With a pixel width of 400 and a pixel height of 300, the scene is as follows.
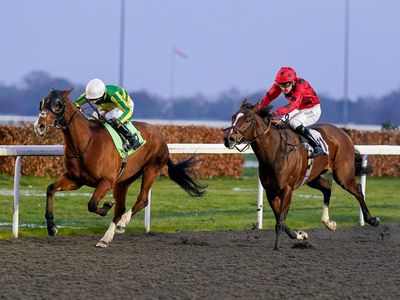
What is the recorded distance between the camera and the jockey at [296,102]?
900 cm

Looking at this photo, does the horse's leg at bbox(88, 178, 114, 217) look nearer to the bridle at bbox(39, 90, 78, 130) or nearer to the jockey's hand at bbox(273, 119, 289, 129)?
the bridle at bbox(39, 90, 78, 130)

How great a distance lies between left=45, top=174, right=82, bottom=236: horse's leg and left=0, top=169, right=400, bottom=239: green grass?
3.10ft

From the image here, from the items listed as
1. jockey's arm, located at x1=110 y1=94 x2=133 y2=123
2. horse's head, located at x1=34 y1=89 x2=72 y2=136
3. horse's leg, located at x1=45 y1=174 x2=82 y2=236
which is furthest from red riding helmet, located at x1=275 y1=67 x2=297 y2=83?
horse's leg, located at x1=45 y1=174 x2=82 y2=236

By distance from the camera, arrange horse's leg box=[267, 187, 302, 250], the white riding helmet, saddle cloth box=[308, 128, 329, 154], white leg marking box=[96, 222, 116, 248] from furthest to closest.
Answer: saddle cloth box=[308, 128, 329, 154] < the white riding helmet < horse's leg box=[267, 187, 302, 250] < white leg marking box=[96, 222, 116, 248]

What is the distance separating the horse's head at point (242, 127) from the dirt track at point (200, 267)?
952 millimetres

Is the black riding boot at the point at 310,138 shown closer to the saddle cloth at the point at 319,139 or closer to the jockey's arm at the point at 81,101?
the saddle cloth at the point at 319,139

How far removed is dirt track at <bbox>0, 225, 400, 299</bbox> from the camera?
19.7ft

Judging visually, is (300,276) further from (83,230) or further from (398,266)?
(83,230)

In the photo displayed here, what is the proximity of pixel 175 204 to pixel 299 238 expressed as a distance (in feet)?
17.3

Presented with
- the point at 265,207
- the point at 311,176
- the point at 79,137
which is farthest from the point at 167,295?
the point at 265,207

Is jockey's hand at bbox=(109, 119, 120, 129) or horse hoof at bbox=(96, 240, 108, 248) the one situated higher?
jockey's hand at bbox=(109, 119, 120, 129)

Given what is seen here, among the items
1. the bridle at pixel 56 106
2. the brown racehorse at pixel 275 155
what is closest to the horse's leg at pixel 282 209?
the brown racehorse at pixel 275 155

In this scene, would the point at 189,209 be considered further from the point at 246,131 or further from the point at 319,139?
the point at 246,131

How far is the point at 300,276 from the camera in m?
6.80
